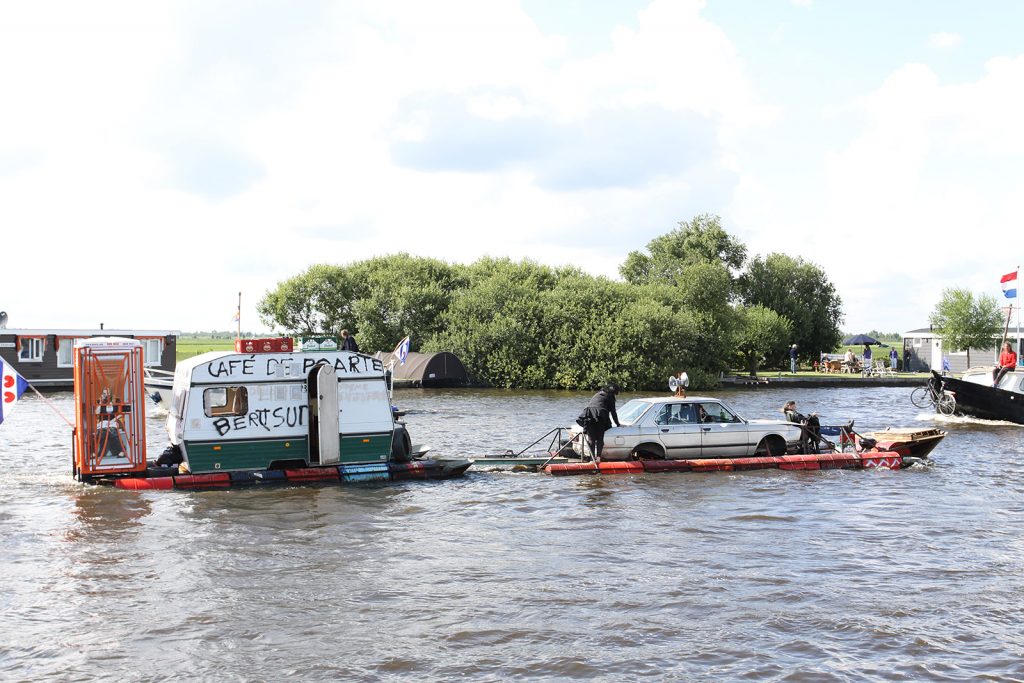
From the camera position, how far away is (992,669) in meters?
10.1

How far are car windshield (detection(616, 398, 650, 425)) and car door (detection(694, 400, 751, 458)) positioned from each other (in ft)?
3.96

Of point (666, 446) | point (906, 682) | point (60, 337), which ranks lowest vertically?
point (906, 682)

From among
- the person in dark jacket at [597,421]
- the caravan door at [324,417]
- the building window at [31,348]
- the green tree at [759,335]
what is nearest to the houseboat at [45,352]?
the building window at [31,348]

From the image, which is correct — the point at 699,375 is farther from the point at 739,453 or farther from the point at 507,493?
the point at 507,493

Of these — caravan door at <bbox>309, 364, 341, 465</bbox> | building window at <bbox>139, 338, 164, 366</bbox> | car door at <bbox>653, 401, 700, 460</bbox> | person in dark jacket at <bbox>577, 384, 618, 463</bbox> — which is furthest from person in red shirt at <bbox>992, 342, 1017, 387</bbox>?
building window at <bbox>139, 338, 164, 366</bbox>

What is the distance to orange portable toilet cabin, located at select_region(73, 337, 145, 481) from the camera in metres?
19.2

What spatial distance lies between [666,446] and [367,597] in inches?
450

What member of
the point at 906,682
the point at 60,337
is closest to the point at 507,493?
the point at 906,682

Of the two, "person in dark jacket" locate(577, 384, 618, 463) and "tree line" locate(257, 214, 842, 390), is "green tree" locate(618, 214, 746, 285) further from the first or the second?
"person in dark jacket" locate(577, 384, 618, 463)

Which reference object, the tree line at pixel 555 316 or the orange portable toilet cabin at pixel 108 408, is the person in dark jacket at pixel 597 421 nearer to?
the orange portable toilet cabin at pixel 108 408

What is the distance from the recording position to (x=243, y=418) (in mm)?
20172

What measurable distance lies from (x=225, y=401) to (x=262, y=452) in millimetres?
1338

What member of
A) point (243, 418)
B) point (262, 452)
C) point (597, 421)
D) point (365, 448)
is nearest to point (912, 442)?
point (597, 421)

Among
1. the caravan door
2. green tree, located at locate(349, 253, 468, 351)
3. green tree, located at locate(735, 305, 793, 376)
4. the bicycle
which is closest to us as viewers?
the caravan door
